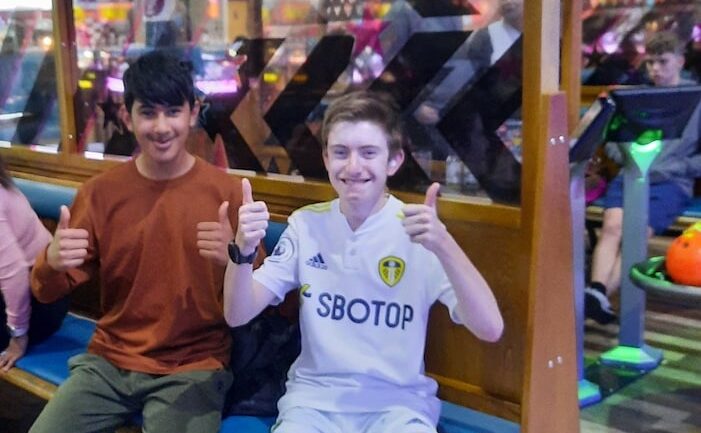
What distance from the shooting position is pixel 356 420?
6.52ft

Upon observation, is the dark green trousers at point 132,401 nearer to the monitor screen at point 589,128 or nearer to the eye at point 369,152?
the eye at point 369,152

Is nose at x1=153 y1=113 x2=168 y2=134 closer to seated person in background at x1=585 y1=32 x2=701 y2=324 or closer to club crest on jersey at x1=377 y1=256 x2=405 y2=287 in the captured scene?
club crest on jersey at x1=377 y1=256 x2=405 y2=287

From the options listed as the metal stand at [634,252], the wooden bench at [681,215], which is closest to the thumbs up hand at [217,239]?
the metal stand at [634,252]

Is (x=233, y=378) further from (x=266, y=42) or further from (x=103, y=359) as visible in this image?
(x=266, y=42)

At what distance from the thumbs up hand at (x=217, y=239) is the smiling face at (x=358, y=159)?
0.39 m

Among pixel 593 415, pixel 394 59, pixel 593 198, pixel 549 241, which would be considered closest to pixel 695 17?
pixel 593 198

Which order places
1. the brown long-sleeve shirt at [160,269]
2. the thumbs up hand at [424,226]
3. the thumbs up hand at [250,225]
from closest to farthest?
the thumbs up hand at [424,226]
the thumbs up hand at [250,225]
the brown long-sleeve shirt at [160,269]

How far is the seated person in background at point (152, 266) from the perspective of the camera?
7.45ft

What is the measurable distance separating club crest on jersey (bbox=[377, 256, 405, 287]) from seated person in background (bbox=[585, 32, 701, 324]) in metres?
2.22

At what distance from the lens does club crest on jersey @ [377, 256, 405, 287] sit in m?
2.03

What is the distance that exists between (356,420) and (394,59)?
3.64ft

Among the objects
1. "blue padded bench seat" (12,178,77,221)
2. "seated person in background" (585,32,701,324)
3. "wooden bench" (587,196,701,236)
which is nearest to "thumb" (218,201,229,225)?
"blue padded bench seat" (12,178,77,221)

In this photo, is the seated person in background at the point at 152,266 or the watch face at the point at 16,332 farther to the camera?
the watch face at the point at 16,332

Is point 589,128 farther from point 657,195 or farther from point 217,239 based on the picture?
point 657,195
